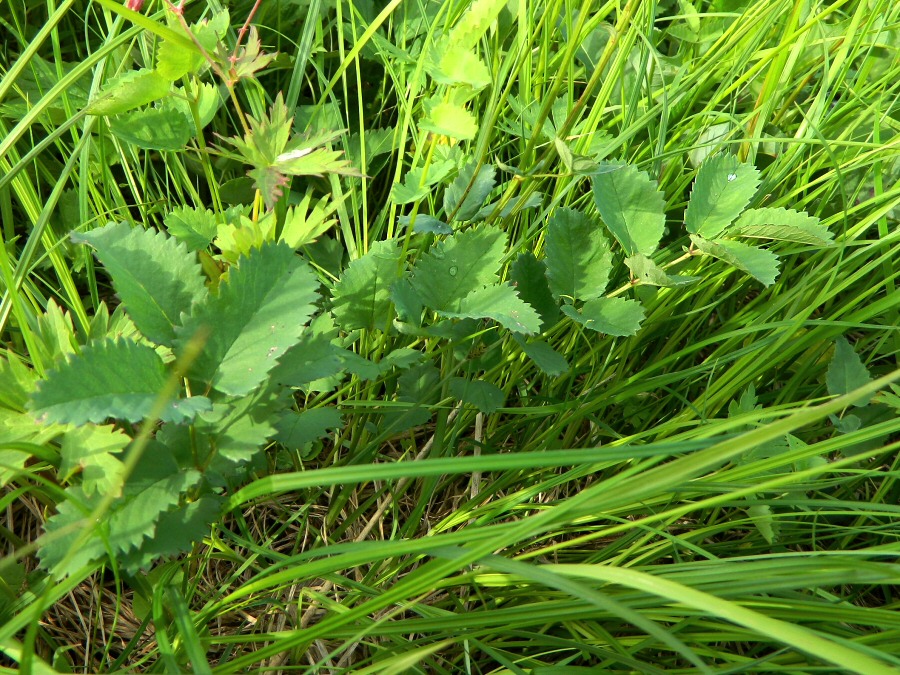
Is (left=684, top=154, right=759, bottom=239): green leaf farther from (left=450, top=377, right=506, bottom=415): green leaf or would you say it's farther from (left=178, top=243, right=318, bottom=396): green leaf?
(left=178, top=243, right=318, bottom=396): green leaf

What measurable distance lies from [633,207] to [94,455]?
731mm

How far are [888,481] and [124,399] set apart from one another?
1029mm

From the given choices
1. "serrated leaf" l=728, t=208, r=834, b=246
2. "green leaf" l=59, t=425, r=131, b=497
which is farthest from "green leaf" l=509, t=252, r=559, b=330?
"green leaf" l=59, t=425, r=131, b=497

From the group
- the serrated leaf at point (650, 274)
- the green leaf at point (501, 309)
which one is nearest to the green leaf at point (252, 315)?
the green leaf at point (501, 309)

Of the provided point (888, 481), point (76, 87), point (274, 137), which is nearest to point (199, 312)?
Answer: point (274, 137)

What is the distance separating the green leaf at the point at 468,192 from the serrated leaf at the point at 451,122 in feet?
0.33

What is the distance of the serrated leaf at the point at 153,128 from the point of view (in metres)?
1.00

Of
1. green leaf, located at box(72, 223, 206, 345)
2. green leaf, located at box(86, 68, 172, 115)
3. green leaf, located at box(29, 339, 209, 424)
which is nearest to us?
green leaf, located at box(29, 339, 209, 424)

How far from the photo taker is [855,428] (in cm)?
107

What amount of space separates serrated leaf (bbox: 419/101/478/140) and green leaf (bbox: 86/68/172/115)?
315 millimetres

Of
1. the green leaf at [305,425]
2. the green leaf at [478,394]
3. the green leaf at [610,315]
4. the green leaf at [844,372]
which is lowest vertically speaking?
the green leaf at [844,372]

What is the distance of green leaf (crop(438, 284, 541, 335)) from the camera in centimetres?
85

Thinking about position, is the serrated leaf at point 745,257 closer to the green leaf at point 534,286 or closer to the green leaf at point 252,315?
the green leaf at point 534,286

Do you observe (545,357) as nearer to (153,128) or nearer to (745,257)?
(745,257)
